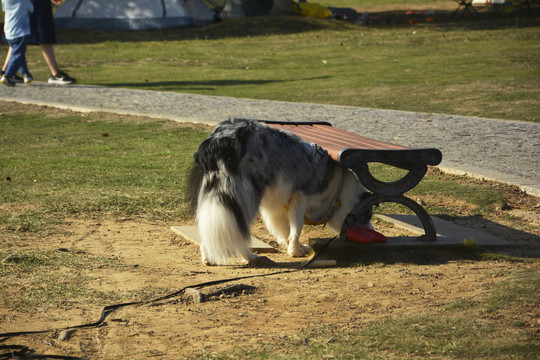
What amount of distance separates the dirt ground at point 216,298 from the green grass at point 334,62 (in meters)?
7.09

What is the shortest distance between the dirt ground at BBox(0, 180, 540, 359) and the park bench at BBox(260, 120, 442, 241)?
504 mm

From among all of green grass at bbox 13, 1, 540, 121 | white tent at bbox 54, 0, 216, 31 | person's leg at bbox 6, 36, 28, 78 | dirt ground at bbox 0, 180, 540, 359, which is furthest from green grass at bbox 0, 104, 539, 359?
white tent at bbox 54, 0, 216, 31

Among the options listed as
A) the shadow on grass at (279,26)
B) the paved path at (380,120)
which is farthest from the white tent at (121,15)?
the paved path at (380,120)

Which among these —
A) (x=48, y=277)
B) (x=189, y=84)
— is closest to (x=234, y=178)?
(x=48, y=277)

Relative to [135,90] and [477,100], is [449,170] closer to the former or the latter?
[477,100]

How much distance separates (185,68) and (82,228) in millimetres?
13689

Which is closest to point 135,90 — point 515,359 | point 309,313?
point 309,313

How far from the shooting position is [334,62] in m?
20.2

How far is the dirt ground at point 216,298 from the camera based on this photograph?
13.3 ft

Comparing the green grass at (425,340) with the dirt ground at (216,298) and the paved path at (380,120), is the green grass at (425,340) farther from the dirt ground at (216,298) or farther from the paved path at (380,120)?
the paved path at (380,120)

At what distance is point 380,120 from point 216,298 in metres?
7.16

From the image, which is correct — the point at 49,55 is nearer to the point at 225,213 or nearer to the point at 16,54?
the point at 16,54

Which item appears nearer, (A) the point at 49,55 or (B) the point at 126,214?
(B) the point at 126,214

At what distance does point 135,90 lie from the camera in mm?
15203
